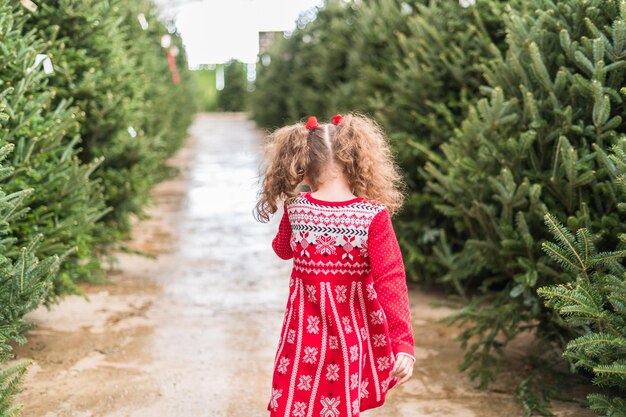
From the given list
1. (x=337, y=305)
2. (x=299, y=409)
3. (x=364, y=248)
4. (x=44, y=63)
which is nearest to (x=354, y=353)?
(x=337, y=305)

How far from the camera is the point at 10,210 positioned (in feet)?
10.7

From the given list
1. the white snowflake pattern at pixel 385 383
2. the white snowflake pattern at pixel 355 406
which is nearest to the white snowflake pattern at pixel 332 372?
the white snowflake pattern at pixel 355 406

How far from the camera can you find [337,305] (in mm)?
2764

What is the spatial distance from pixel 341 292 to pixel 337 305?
0.17 ft

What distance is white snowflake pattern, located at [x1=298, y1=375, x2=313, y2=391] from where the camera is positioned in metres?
2.76

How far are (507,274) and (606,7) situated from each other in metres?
1.54

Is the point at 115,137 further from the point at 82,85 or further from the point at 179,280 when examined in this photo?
the point at 179,280

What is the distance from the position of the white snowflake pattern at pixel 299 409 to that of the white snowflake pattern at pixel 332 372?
14cm

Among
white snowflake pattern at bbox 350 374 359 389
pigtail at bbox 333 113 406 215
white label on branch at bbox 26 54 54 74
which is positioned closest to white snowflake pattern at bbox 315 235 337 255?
pigtail at bbox 333 113 406 215

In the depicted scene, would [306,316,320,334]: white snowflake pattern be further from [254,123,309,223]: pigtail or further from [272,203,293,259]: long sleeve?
[254,123,309,223]: pigtail

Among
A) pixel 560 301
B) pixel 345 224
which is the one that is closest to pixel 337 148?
pixel 345 224

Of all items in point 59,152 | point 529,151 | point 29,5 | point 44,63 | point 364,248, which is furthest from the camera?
point 59,152

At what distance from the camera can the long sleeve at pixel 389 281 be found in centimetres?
271

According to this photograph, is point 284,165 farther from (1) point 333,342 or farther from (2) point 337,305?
(1) point 333,342
